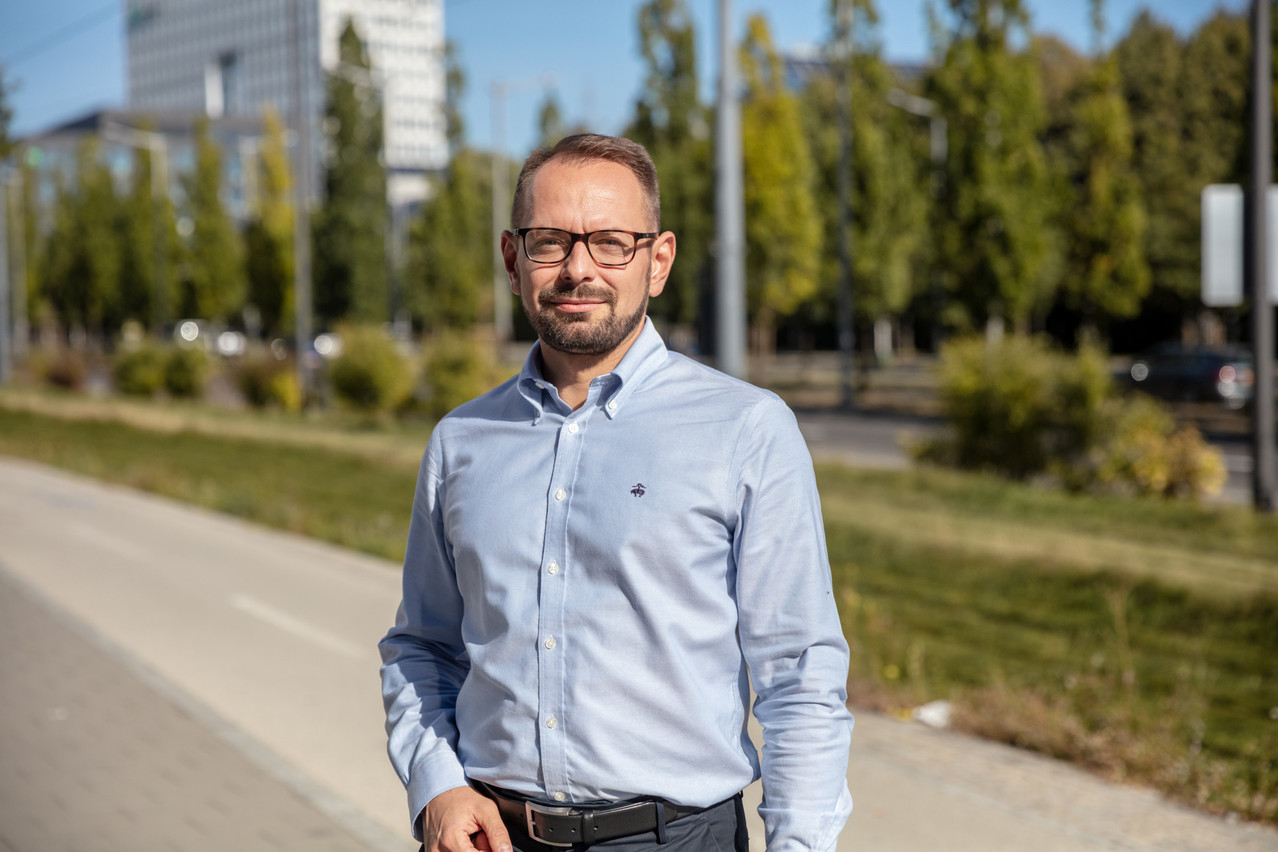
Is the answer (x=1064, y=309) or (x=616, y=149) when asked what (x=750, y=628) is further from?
(x=1064, y=309)

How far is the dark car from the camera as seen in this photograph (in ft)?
85.8

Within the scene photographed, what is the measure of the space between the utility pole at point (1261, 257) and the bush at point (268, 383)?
21.0 m

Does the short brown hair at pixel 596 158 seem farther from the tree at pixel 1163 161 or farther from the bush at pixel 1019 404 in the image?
the tree at pixel 1163 161

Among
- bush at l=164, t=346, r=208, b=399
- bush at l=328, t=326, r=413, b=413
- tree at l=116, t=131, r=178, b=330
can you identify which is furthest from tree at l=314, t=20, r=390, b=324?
bush at l=328, t=326, r=413, b=413

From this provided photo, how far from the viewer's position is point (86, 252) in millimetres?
58281

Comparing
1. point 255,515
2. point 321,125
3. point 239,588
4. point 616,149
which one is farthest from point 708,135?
point 616,149

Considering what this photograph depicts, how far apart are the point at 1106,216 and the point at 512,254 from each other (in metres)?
32.6

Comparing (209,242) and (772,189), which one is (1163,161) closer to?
(772,189)

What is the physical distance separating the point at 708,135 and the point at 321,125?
548 inches

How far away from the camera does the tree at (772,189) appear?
3075cm

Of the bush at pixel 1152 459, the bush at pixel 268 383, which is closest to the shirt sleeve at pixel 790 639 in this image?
the bush at pixel 1152 459

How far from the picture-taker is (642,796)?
6.49ft

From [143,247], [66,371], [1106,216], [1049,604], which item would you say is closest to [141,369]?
[66,371]

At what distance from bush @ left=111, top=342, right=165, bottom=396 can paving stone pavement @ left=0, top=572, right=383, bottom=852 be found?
27.7 metres
